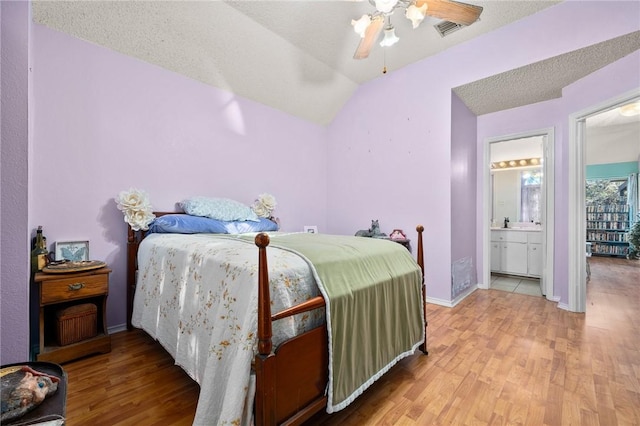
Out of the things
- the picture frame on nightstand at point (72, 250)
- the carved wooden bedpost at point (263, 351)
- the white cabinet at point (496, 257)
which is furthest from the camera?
the white cabinet at point (496, 257)

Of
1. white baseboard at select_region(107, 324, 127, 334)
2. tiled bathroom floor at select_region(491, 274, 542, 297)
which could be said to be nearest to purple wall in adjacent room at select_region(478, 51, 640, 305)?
tiled bathroom floor at select_region(491, 274, 542, 297)

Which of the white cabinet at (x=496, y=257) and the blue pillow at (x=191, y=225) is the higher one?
the blue pillow at (x=191, y=225)

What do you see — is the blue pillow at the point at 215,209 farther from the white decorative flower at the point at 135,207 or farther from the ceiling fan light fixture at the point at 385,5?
the ceiling fan light fixture at the point at 385,5

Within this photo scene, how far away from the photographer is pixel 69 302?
2.10m

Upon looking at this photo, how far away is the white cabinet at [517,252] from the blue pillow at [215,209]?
4.15 m

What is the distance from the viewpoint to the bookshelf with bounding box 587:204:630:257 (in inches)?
254

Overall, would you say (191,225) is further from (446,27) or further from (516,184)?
(516,184)

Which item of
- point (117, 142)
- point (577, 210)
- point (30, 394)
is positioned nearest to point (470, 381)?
point (30, 394)

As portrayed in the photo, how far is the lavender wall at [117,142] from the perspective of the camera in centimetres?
221

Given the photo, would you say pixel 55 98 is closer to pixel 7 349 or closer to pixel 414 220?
pixel 7 349

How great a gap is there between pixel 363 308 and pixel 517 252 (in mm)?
4190

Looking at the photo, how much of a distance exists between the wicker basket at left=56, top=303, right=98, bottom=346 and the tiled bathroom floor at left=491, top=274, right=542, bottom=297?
4512mm

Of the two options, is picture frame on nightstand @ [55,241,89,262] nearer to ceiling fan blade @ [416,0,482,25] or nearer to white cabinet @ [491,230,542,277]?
ceiling fan blade @ [416,0,482,25]

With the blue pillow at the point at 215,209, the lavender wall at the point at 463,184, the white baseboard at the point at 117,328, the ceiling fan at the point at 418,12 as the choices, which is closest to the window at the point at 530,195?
the lavender wall at the point at 463,184
